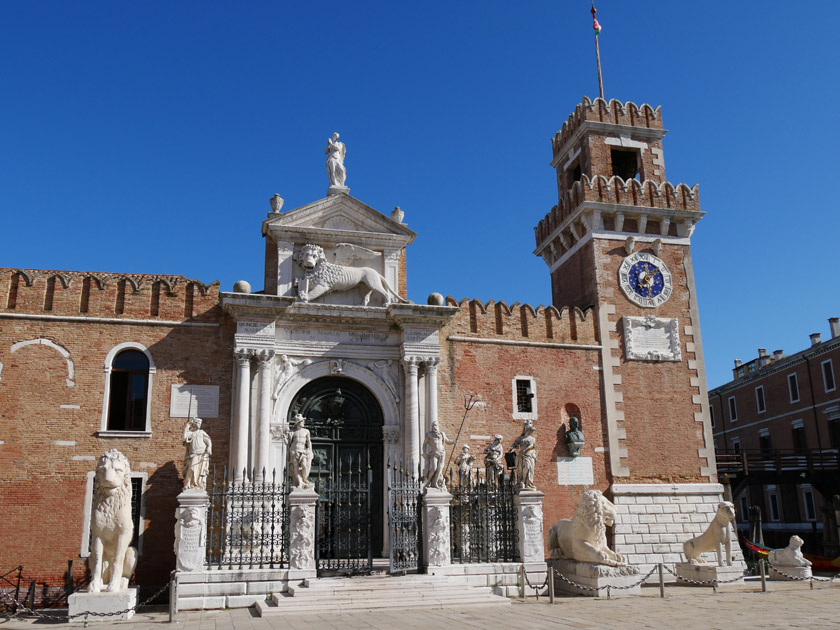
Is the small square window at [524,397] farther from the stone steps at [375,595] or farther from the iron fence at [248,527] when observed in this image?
the iron fence at [248,527]

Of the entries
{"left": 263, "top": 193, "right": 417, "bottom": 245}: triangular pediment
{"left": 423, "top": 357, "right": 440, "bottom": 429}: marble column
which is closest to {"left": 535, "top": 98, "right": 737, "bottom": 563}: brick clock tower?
{"left": 423, "top": 357, "right": 440, "bottom": 429}: marble column

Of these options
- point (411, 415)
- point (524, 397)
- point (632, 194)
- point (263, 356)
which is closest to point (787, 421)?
point (632, 194)

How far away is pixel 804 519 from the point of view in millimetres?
36000

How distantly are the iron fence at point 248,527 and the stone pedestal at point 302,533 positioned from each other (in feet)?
1.00

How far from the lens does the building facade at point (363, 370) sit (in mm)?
17391

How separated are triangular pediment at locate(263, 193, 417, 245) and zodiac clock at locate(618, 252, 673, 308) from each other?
6.48 m

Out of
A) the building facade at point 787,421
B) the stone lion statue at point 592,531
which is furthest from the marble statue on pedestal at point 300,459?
the building facade at point 787,421

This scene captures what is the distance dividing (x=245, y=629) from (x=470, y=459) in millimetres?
8353

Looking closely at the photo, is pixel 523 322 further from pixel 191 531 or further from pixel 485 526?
pixel 191 531

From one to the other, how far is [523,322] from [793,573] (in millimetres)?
8864

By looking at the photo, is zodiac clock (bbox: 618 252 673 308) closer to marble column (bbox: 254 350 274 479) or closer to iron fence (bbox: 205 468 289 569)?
marble column (bbox: 254 350 274 479)

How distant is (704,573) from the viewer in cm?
1708

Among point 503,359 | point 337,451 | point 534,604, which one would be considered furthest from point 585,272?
point 534,604

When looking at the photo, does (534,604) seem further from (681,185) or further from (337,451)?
(681,185)
